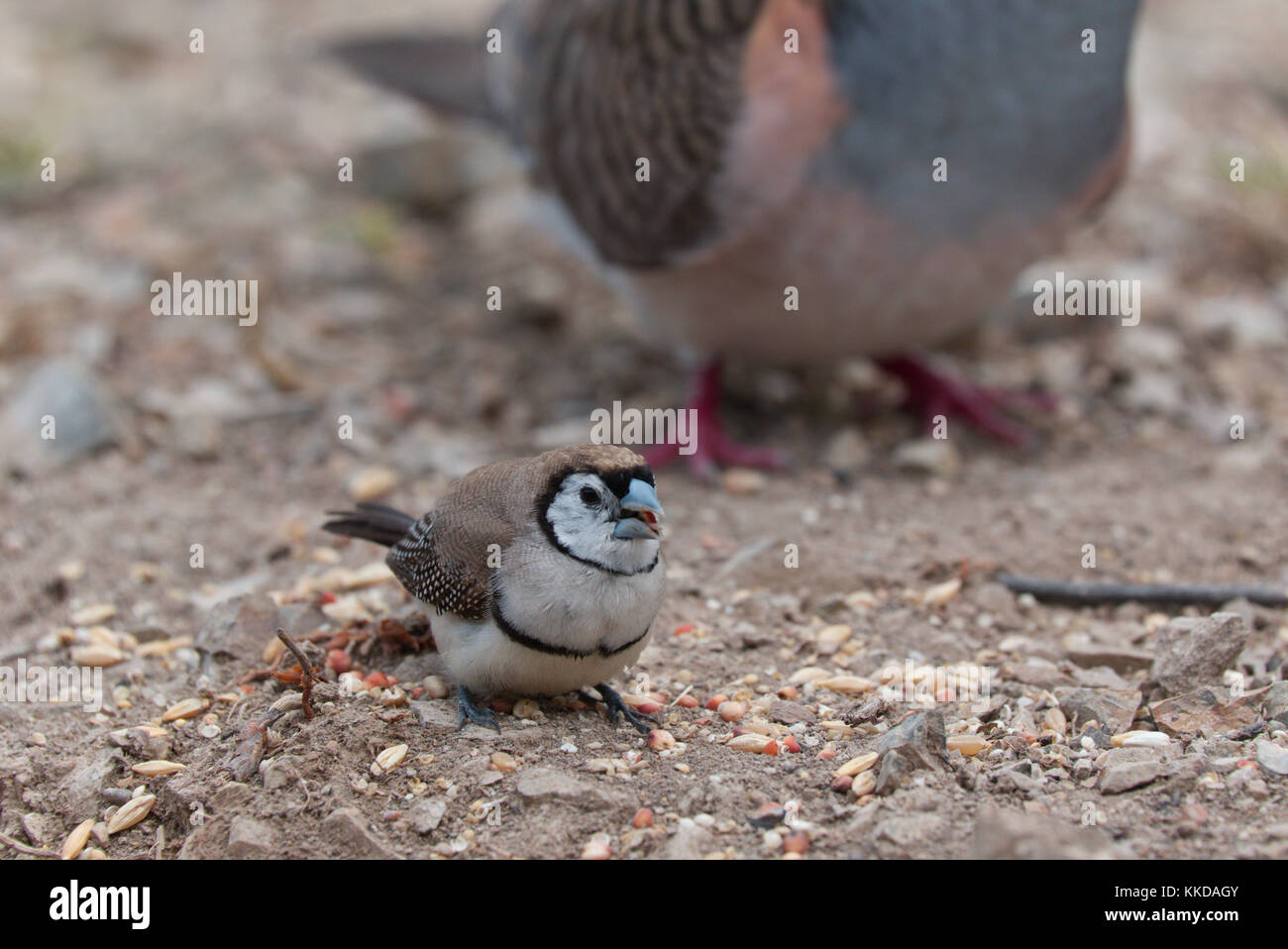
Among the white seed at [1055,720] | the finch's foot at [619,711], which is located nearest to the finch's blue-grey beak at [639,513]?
the finch's foot at [619,711]

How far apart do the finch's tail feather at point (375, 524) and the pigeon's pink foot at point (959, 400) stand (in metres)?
2.41

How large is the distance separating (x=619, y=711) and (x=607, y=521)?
51cm

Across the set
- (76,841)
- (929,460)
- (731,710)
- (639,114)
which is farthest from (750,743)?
(639,114)

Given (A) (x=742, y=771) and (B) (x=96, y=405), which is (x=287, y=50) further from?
(A) (x=742, y=771)

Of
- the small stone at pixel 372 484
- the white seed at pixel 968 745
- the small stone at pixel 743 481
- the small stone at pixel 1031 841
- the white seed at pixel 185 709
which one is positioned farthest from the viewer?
the small stone at pixel 743 481

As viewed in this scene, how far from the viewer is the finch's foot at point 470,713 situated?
3258 mm

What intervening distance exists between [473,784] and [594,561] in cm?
53

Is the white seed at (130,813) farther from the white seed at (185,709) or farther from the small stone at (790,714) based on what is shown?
the small stone at (790,714)

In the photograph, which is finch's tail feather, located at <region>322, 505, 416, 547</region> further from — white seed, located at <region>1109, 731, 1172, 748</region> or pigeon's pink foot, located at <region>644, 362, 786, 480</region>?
white seed, located at <region>1109, 731, 1172, 748</region>

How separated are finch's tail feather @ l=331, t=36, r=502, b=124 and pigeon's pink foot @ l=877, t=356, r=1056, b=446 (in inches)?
82.1

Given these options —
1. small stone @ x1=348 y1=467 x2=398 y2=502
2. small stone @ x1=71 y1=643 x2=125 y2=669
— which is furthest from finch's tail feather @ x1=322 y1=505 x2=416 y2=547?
small stone @ x1=348 y1=467 x2=398 y2=502

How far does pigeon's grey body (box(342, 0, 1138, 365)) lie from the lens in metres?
4.52

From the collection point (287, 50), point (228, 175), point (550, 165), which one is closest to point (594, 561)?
point (550, 165)
